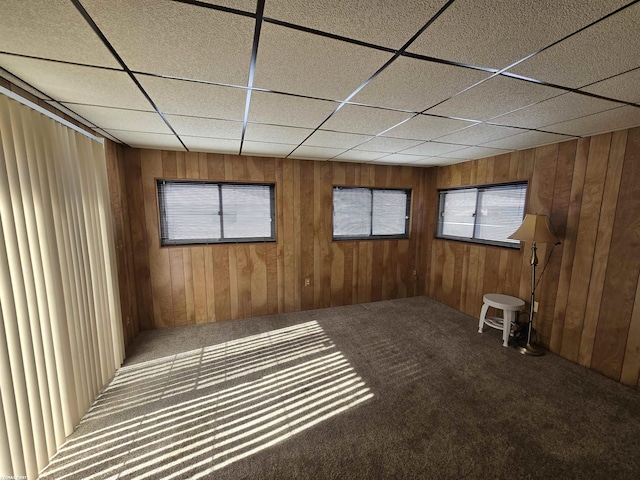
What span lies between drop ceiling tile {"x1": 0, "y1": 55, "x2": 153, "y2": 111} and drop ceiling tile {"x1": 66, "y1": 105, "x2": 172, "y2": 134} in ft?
0.41

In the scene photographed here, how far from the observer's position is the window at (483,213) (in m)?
3.18

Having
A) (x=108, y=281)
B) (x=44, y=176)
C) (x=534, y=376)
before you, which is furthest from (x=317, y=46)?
(x=534, y=376)

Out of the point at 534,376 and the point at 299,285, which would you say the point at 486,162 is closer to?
the point at 534,376

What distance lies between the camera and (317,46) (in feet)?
3.59

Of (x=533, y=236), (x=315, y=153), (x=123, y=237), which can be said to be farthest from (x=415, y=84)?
(x=123, y=237)

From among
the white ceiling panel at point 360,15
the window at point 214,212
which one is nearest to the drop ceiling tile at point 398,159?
the window at point 214,212

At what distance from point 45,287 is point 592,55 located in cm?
307

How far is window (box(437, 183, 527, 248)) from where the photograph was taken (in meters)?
3.18

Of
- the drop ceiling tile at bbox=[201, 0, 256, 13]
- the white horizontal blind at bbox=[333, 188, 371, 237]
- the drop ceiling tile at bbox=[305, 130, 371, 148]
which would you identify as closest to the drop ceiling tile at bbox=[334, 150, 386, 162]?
the drop ceiling tile at bbox=[305, 130, 371, 148]

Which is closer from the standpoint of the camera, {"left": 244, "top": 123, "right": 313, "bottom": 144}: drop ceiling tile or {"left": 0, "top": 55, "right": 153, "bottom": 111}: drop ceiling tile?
{"left": 0, "top": 55, "right": 153, "bottom": 111}: drop ceiling tile

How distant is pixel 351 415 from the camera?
1.91 metres

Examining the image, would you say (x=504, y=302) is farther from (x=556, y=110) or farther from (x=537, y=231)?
(x=556, y=110)

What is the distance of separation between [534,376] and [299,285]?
9.15 ft

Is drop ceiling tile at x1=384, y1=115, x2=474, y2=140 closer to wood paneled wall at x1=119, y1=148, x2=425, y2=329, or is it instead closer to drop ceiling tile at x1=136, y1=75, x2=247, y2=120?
drop ceiling tile at x1=136, y1=75, x2=247, y2=120
